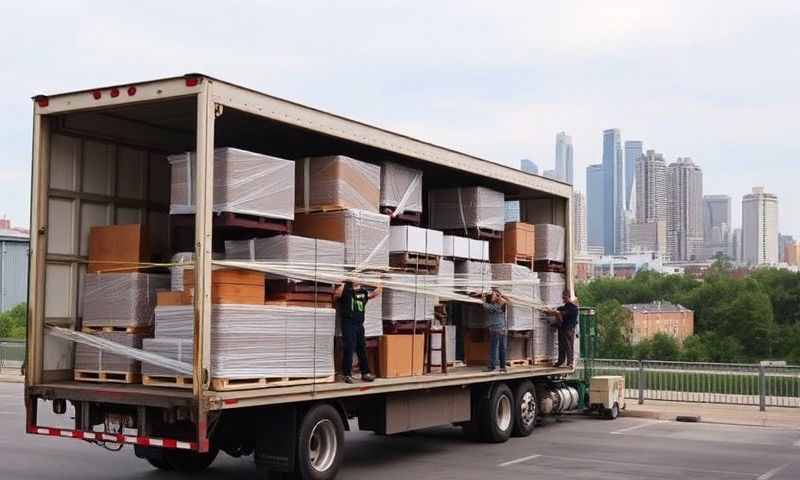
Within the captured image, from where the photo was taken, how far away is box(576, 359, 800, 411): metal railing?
19.5 m

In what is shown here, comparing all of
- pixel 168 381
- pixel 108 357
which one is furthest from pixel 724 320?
pixel 168 381

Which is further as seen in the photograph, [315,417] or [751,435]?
[751,435]

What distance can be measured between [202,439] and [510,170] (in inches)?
296

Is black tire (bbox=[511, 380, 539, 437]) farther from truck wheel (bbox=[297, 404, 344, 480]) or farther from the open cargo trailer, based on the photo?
truck wheel (bbox=[297, 404, 344, 480])

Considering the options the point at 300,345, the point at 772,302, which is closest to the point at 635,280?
the point at 772,302

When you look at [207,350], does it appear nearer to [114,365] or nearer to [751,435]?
[114,365]

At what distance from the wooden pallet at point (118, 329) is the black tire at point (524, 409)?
21.7ft

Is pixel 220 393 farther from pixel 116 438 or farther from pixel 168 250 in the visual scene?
pixel 168 250

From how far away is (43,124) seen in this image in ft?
32.8

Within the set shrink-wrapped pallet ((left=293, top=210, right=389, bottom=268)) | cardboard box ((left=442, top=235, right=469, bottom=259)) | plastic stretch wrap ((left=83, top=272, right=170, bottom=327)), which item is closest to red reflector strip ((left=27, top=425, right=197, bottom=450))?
plastic stretch wrap ((left=83, top=272, right=170, bottom=327))

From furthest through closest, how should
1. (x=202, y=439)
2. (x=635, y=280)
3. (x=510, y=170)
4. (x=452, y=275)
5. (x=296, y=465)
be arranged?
(x=635, y=280), (x=510, y=170), (x=452, y=275), (x=296, y=465), (x=202, y=439)

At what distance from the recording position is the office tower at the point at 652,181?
18362 centimetres

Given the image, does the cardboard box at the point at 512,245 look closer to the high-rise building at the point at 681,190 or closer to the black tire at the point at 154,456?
the black tire at the point at 154,456

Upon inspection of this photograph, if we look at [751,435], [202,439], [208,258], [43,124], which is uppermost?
[43,124]
